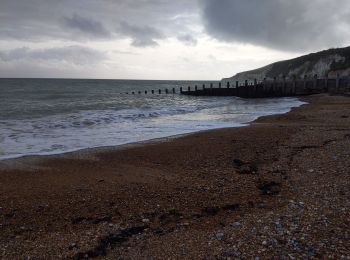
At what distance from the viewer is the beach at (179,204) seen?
15.5 feet

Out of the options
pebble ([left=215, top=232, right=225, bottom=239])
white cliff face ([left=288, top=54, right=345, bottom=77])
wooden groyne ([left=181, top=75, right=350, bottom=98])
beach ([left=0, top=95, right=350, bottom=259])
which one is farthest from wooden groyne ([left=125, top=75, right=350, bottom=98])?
white cliff face ([left=288, top=54, right=345, bottom=77])

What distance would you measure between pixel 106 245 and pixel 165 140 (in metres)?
8.36

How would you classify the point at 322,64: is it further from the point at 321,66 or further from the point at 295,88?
the point at 295,88

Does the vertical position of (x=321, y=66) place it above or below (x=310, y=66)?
below

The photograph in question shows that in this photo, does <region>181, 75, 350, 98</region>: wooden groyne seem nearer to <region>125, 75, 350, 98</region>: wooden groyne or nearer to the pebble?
<region>125, 75, 350, 98</region>: wooden groyne

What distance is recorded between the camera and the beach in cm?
471

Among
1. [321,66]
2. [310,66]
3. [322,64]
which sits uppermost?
[322,64]

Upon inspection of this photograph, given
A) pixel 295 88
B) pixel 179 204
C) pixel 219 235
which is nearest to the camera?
pixel 219 235

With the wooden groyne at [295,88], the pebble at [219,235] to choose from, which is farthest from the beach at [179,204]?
the wooden groyne at [295,88]

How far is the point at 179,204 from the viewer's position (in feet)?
20.9

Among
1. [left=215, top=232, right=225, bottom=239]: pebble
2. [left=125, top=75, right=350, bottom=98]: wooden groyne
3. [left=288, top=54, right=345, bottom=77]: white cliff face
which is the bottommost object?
[left=215, top=232, right=225, bottom=239]: pebble

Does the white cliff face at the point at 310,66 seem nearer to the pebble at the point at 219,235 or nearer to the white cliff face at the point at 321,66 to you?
the white cliff face at the point at 321,66

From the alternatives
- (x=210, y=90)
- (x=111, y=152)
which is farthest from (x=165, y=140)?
(x=210, y=90)

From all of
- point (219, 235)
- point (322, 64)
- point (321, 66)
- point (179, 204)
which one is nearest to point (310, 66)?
point (321, 66)
